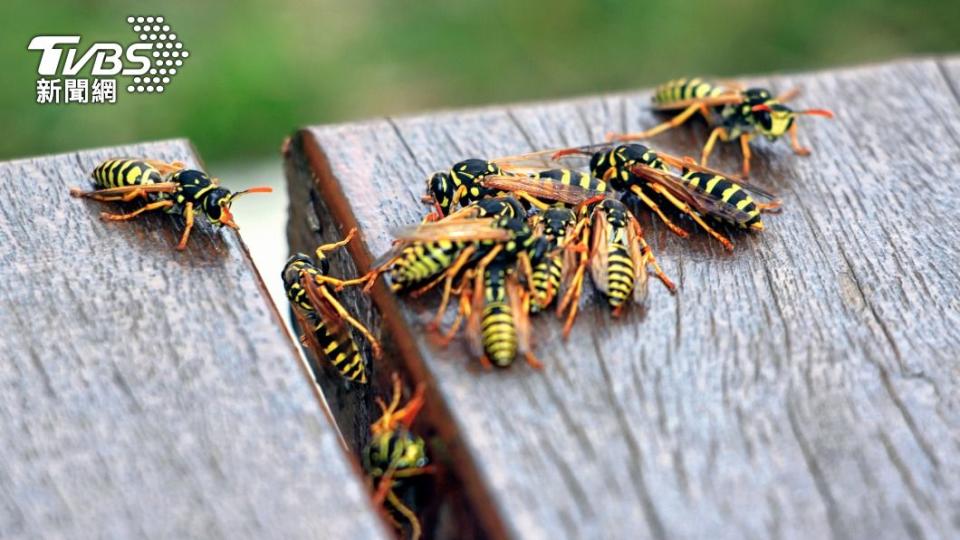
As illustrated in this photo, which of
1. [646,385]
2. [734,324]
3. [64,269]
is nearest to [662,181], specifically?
[734,324]

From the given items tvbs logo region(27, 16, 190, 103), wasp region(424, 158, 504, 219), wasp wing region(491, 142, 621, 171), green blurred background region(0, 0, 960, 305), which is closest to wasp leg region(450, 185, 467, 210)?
wasp region(424, 158, 504, 219)

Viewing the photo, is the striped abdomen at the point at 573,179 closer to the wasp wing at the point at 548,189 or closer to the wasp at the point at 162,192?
the wasp wing at the point at 548,189

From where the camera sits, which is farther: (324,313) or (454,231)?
(324,313)

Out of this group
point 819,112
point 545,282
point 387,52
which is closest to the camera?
point 545,282

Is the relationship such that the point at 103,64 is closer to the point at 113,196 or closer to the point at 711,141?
the point at 113,196

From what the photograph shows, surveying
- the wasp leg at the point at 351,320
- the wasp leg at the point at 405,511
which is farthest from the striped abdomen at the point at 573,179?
the wasp leg at the point at 405,511

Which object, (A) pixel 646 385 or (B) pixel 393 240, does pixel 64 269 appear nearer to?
(B) pixel 393 240

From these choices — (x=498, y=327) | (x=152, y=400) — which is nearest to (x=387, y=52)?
(x=498, y=327)

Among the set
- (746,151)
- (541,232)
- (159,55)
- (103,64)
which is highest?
(159,55)
